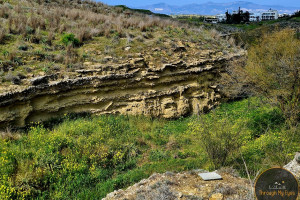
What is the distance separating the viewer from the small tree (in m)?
9.18

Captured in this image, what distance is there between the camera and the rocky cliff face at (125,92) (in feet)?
27.8

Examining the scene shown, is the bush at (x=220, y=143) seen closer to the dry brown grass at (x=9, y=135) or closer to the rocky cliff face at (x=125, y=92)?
the rocky cliff face at (x=125, y=92)

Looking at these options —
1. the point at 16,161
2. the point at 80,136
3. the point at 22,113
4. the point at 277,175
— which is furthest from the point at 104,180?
the point at 277,175

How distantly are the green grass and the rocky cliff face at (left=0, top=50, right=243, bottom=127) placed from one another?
571 millimetres

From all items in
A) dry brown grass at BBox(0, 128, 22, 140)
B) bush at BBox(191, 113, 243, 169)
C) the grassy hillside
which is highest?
the grassy hillside

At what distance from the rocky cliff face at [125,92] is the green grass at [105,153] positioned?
0.57 metres

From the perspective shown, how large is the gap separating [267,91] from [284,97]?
30.9 inches

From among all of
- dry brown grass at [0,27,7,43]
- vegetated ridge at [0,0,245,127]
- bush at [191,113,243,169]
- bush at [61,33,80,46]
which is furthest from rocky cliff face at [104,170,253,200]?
dry brown grass at [0,27,7,43]

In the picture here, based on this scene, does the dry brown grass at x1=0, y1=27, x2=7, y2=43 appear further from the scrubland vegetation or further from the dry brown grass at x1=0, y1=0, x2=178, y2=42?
the dry brown grass at x1=0, y1=0, x2=178, y2=42

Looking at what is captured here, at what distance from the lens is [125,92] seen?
420 inches

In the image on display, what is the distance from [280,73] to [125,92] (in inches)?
252

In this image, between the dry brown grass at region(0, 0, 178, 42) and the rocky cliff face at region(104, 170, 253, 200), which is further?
the dry brown grass at region(0, 0, 178, 42)

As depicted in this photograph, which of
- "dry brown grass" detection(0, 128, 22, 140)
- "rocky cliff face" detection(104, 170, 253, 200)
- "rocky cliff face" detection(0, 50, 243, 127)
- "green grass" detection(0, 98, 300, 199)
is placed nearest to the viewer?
"rocky cliff face" detection(104, 170, 253, 200)

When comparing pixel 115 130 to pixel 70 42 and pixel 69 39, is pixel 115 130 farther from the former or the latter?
pixel 69 39
